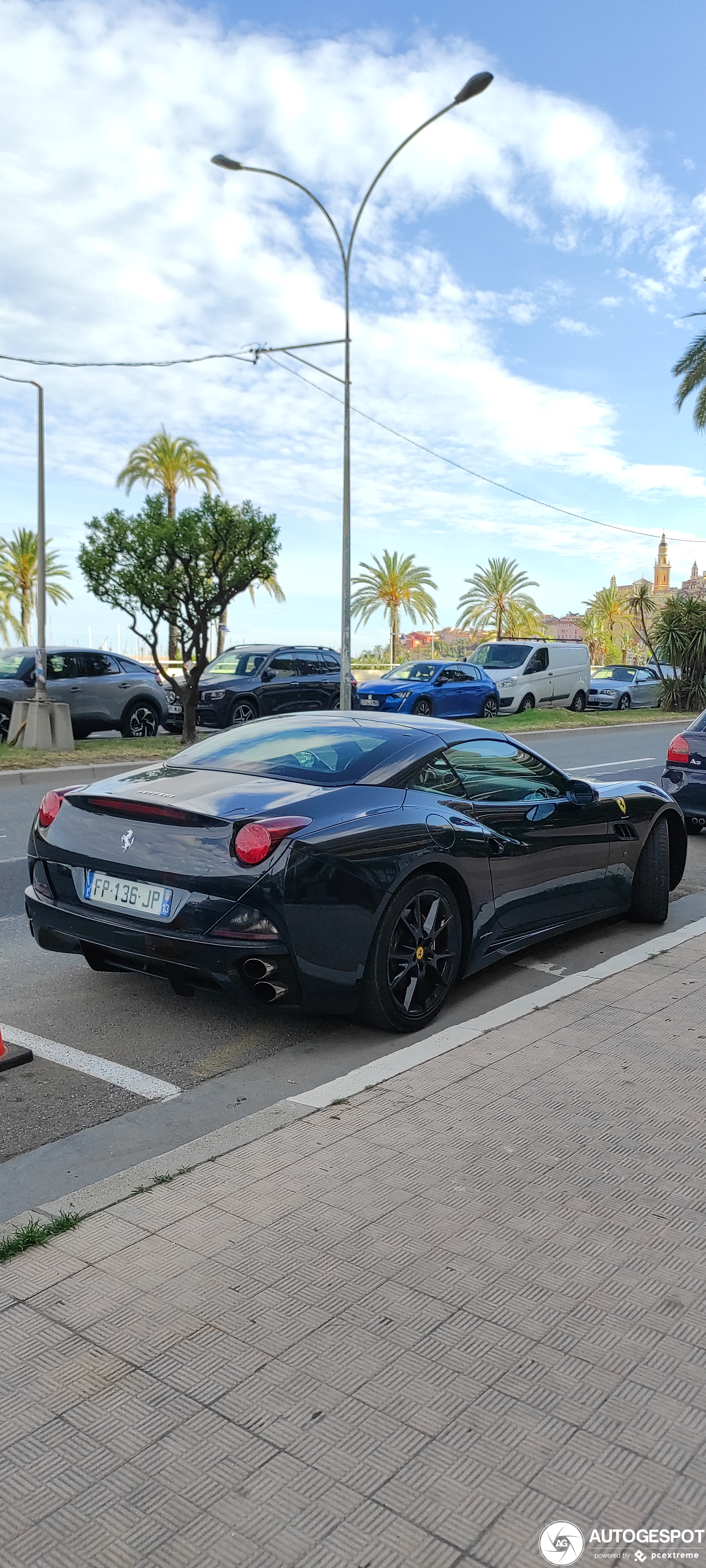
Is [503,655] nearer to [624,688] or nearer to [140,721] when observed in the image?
[624,688]

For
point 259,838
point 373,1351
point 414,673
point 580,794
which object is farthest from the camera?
point 414,673

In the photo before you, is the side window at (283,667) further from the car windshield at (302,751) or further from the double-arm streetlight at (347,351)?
the car windshield at (302,751)

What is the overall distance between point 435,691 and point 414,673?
1.40 metres

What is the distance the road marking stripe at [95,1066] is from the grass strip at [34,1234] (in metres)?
1.00

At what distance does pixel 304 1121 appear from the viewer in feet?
12.0

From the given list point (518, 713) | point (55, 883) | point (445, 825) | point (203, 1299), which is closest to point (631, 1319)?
point (203, 1299)

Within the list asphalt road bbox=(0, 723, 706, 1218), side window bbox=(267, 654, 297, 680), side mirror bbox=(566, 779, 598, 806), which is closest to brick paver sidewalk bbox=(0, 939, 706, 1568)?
asphalt road bbox=(0, 723, 706, 1218)

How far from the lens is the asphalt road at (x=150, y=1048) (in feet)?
11.9

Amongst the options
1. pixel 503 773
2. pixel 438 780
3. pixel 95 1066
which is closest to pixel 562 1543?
pixel 95 1066

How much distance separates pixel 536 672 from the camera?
29.0m

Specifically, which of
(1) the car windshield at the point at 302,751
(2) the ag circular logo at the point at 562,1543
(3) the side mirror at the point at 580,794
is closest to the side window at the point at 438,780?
(1) the car windshield at the point at 302,751

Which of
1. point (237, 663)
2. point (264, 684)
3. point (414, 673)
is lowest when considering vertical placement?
point (264, 684)

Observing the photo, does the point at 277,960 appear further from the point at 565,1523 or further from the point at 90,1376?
the point at 565,1523

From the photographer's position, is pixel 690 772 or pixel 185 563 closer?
pixel 690 772
